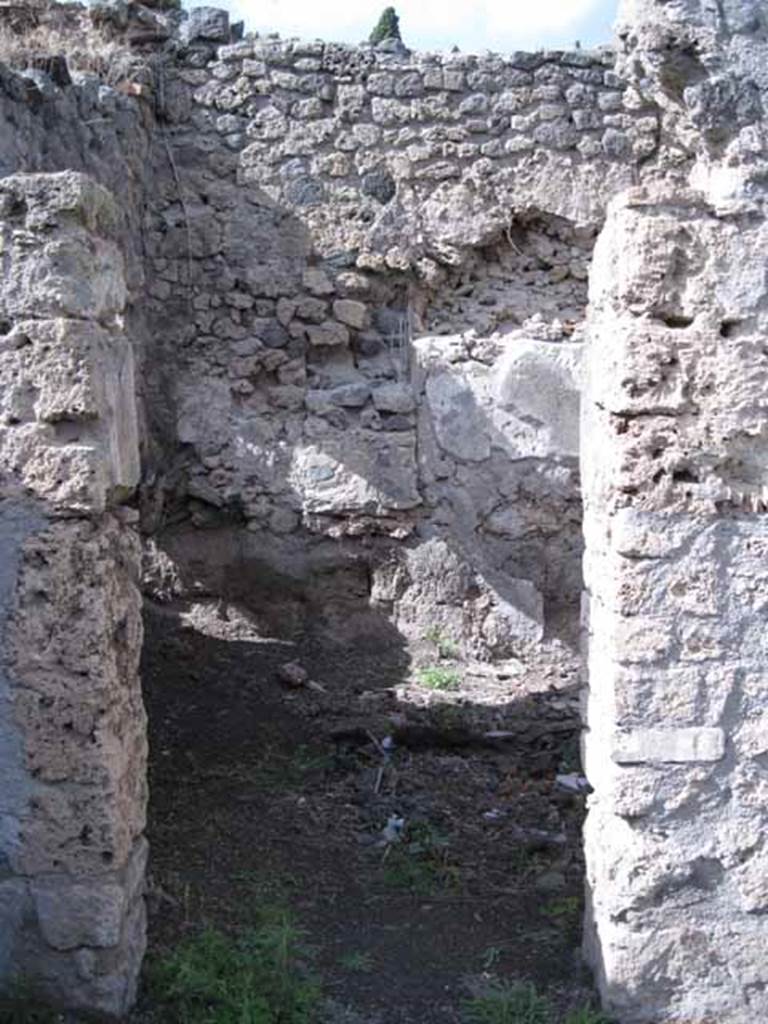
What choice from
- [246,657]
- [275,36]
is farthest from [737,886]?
[275,36]

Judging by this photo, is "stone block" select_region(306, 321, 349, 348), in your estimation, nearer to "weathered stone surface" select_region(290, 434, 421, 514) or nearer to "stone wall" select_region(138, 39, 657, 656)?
"stone wall" select_region(138, 39, 657, 656)

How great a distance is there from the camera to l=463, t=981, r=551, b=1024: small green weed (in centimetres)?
381

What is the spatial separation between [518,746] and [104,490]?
323 cm

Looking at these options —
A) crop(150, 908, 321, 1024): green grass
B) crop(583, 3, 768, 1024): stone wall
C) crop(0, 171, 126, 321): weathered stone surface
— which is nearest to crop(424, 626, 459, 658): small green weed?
crop(150, 908, 321, 1024): green grass

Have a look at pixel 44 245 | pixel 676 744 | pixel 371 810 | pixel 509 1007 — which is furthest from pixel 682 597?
pixel 371 810

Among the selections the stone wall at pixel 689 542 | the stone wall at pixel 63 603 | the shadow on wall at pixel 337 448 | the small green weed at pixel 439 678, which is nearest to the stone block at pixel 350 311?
the shadow on wall at pixel 337 448

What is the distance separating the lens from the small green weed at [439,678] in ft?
23.9

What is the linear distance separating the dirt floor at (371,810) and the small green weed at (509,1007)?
6 centimetres

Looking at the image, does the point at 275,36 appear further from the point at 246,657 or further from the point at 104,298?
the point at 104,298

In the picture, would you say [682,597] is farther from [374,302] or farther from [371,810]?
[374,302]

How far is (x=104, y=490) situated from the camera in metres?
3.70

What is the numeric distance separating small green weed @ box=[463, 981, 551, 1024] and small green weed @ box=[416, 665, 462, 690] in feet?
10.9

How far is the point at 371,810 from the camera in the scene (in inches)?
216

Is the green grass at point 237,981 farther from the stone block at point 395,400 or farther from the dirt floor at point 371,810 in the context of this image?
the stone block at point 395,400
